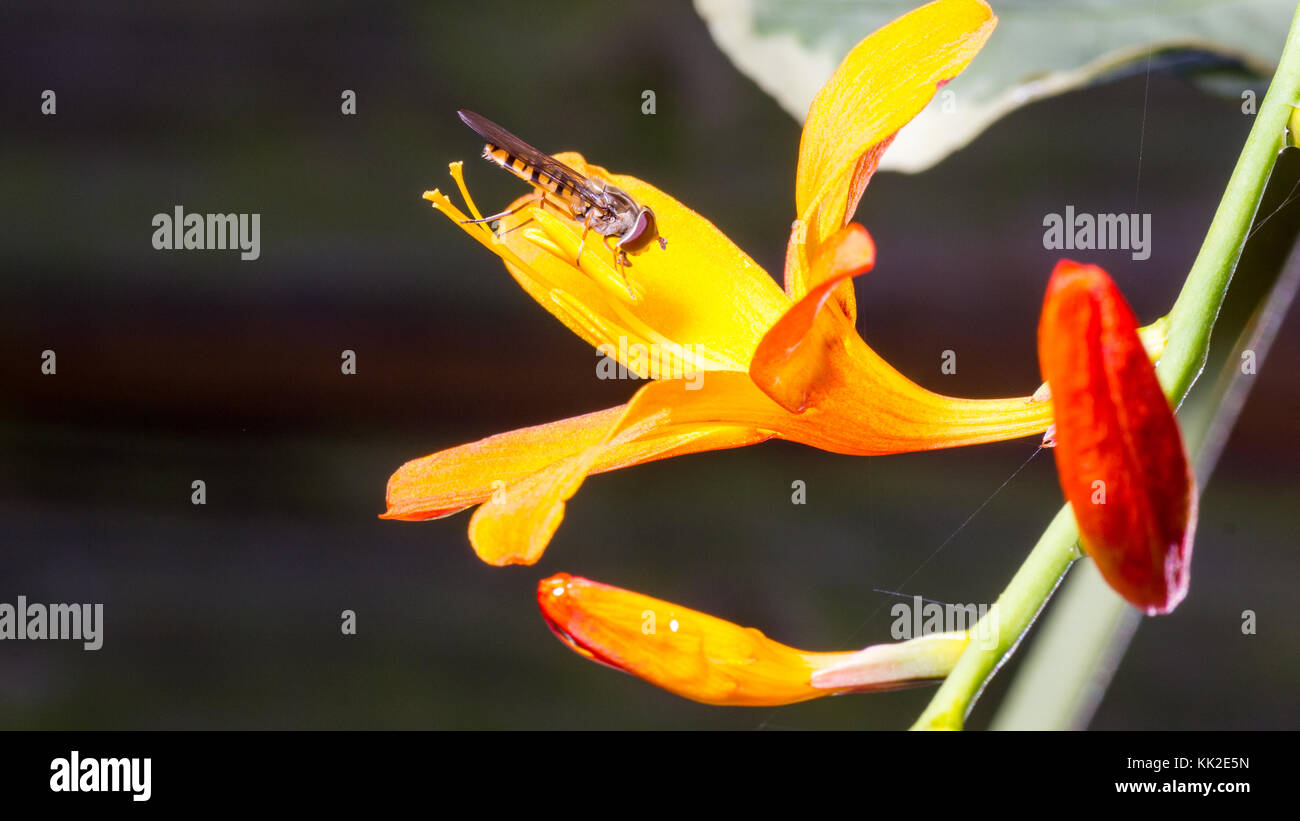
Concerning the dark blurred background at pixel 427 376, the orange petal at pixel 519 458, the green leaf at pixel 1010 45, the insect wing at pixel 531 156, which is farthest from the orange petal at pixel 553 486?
the dark blurred background at pixel 427 376

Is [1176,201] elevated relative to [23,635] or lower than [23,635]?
elevated

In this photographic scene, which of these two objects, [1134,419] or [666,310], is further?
[666,310]

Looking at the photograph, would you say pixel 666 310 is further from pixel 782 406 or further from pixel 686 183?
pixel 686 183

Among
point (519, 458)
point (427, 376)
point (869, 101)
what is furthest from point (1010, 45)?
point (427, 376)

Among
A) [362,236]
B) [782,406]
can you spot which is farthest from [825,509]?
[782,406]

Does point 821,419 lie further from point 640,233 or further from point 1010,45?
point 1010,45

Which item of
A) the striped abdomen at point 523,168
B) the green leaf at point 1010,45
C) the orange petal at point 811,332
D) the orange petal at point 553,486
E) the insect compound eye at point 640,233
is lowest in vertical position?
the orange petal at point 553,486

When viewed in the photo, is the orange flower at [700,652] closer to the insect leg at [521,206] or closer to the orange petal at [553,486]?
the orange petal at [553,486]
